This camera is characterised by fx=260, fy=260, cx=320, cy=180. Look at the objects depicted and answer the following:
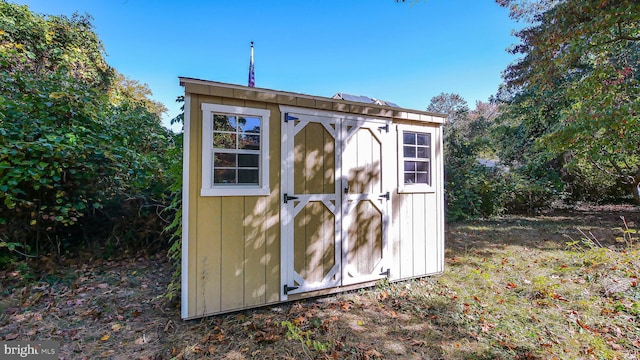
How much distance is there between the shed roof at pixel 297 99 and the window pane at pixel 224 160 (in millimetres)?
615

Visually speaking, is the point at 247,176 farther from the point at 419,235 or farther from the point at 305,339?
the point at 419,235

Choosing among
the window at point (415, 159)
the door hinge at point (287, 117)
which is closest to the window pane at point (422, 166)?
the window at point (415, 159)

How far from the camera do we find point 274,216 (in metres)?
2.94

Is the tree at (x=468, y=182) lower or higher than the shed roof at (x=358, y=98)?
lower

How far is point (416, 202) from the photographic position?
3.88 metres

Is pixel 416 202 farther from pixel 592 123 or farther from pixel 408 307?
pixel 592 123

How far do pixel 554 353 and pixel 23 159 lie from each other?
5.77 m

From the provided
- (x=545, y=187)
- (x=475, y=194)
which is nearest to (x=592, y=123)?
(x=475, y=194)

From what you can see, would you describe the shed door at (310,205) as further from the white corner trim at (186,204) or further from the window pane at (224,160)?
the white corner trim at (186,204)

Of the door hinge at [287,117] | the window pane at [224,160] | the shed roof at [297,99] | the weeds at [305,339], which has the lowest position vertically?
the weeds at [305,339]

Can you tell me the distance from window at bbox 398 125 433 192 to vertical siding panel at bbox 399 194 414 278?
19 centimetres

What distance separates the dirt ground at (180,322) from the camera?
2.20 m

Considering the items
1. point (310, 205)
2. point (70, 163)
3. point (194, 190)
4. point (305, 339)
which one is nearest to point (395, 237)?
point (310, 205)

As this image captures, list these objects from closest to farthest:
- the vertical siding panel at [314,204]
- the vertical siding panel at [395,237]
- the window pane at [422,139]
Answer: the vertical siding panel at [314,204]
the vertical siding panel at [395,237]
the window pane at [422,139]
